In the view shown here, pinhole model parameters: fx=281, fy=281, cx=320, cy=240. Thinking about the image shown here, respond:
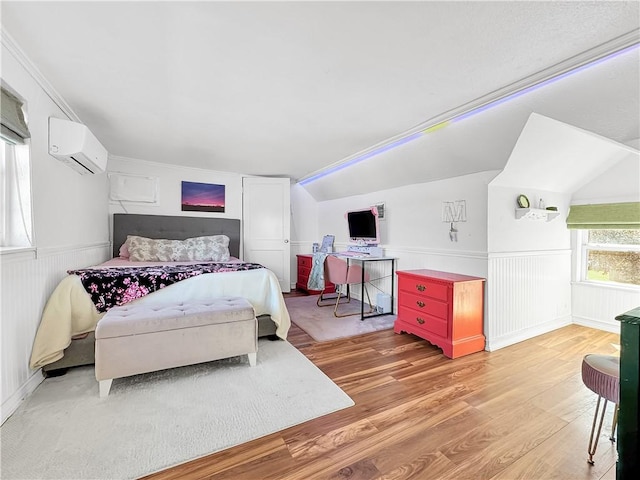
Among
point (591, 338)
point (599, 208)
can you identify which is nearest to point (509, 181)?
point (599, 208)

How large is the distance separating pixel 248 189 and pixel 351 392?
390cm

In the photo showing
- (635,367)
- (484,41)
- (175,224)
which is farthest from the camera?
(175,224)

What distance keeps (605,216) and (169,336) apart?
171 inches

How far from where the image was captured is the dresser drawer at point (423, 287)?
8.61 feet

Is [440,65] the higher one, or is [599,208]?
[440,65]

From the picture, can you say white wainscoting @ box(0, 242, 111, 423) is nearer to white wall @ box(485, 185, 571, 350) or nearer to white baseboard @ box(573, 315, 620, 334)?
white wall @ box(485, 185, 571, 350)

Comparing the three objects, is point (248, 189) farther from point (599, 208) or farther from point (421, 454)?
point (599, 208)

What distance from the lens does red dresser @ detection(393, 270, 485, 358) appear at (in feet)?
8.34

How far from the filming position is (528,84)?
1.89 m

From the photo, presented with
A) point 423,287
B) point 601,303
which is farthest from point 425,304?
point 601,303

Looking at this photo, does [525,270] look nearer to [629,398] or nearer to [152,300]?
[629,398]

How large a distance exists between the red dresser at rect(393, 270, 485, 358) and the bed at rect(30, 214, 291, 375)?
4.44 ft

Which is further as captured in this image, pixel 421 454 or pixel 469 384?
pixel 469 384

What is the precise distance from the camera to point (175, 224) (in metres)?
4.41
